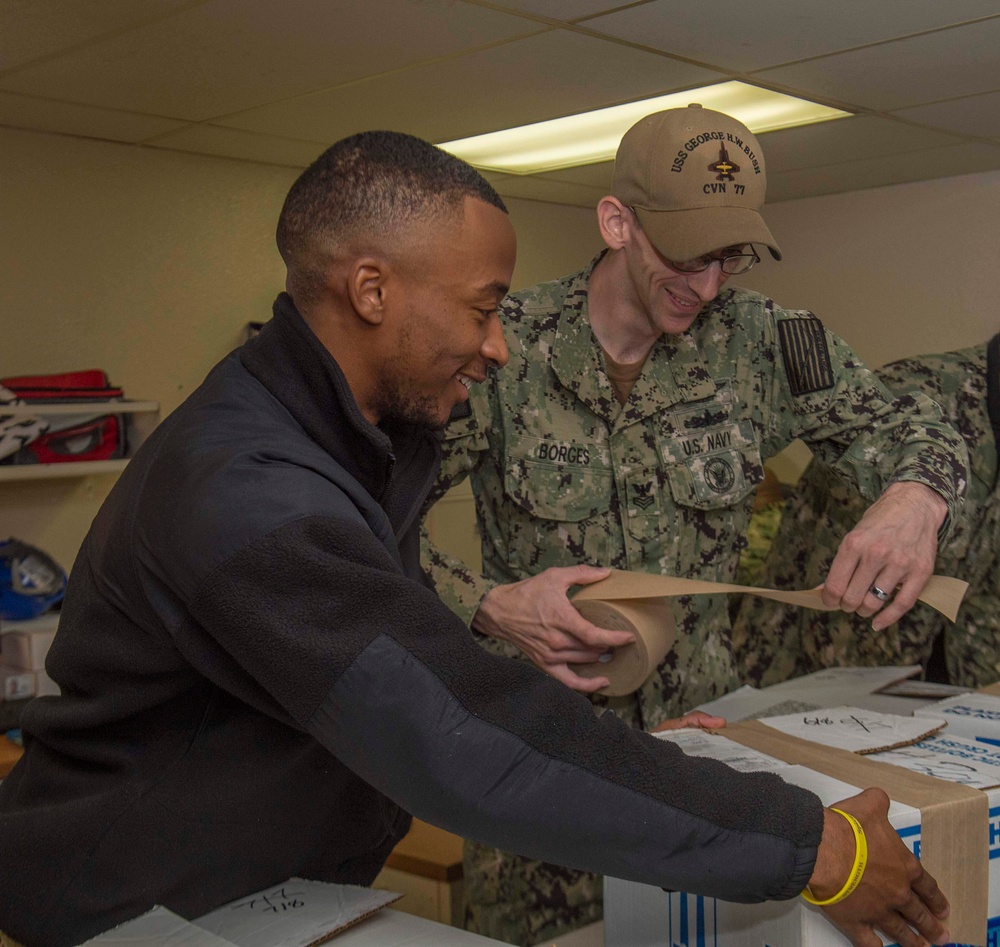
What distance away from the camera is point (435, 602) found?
0.85m

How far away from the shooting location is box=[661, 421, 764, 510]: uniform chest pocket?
5.83 feet

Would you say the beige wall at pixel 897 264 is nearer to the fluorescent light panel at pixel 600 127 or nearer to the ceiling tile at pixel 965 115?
the ceiling tile at pixel 965 115

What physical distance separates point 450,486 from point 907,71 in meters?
1.67

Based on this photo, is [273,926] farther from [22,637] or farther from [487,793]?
[22,637]

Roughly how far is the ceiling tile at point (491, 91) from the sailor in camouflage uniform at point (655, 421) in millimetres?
738

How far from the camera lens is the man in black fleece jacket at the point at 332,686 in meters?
0.82

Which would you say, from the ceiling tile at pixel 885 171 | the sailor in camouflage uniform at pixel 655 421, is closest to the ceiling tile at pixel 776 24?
the sailor in camouflage uniform at pixel 655 421

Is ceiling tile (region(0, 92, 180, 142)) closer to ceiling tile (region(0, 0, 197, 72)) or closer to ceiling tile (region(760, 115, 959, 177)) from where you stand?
ceiling tile (region(0, 0, 197, 72))

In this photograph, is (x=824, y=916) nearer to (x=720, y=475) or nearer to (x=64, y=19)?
(x=720, y=475)

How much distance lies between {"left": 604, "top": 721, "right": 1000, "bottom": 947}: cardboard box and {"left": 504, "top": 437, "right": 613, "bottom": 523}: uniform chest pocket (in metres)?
0.64

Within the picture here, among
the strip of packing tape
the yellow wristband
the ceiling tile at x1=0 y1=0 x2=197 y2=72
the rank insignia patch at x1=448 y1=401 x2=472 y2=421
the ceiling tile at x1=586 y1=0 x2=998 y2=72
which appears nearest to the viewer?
the yellow wristband

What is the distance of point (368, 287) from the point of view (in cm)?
105

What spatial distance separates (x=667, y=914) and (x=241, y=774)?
18.0 inches

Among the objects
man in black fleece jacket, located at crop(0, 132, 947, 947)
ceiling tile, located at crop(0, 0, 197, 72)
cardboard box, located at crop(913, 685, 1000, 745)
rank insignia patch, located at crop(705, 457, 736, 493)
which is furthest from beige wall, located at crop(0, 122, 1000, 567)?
cardboard box, located at crop(913, 685, 1000, 745)
